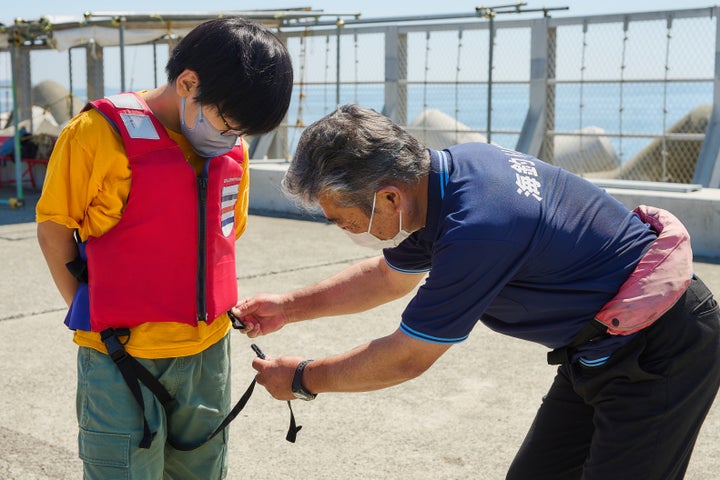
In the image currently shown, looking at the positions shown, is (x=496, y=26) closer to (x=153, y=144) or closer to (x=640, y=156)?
(x=640, y=156)

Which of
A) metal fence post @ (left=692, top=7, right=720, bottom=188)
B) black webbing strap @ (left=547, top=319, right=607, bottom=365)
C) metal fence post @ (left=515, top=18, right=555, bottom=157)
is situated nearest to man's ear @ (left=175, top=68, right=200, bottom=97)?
black webbing strap @ (left=547, top=319, right=607, bottom=365)

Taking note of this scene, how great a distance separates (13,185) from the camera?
46.7ft

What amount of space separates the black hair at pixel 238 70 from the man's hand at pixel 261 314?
0.68 meters

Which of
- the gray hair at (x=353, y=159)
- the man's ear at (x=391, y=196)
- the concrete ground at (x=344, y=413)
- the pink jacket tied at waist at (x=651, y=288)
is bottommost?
the concrete ground at (x=344, y=413)

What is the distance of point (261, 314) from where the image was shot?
2877mm

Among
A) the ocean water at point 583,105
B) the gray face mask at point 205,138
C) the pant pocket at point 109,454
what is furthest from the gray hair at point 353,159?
the ocean water at point 583,105

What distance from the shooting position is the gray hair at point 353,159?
2.19 m

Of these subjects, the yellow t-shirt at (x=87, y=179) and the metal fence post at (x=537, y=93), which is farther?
the metal fence post at (x=537, y=93)

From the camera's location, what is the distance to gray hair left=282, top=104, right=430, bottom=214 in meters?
2.19

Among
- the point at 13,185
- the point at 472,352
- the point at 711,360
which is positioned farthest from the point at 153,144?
the point at 13,185

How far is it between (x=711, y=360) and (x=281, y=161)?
10061mm

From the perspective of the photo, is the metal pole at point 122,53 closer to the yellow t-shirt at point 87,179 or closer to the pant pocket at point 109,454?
the yellow t-shirt at point 87,179

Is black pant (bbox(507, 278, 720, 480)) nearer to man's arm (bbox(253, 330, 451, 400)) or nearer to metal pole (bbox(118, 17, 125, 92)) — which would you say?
man's arm (bbox(253, 330, 451, 400))

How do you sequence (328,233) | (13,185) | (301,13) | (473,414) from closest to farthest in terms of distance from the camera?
(473,414) < (328,233) < (301,13) < (13,185)
